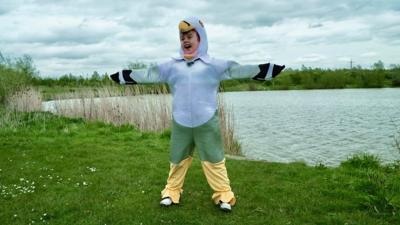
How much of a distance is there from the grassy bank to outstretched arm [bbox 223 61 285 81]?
59.3 inches

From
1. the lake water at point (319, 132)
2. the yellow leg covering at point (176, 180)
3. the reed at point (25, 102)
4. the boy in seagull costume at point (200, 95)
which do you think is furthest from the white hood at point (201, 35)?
the reed at point (25, 102)

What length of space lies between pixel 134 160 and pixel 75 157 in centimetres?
118

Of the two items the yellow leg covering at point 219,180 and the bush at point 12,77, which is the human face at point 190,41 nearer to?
the yellow leg covering at point 219,180

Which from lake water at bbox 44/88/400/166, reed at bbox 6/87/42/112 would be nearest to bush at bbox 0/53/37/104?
reed at bbox 6/87/42/112

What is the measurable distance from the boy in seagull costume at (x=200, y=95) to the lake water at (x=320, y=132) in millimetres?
5138

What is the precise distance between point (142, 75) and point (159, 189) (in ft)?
5.16

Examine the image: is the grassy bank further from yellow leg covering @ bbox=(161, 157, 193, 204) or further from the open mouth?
the open mouth

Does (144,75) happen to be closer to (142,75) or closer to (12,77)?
(142,75)

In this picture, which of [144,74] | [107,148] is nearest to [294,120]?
[107,148]

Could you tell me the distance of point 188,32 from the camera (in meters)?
4.98

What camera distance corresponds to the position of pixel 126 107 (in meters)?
14.6

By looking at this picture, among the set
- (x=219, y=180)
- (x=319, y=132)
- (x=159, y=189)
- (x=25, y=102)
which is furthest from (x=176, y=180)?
(x=25, y=102)

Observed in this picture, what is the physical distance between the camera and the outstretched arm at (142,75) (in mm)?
5355

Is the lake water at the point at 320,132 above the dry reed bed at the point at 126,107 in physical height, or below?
below
